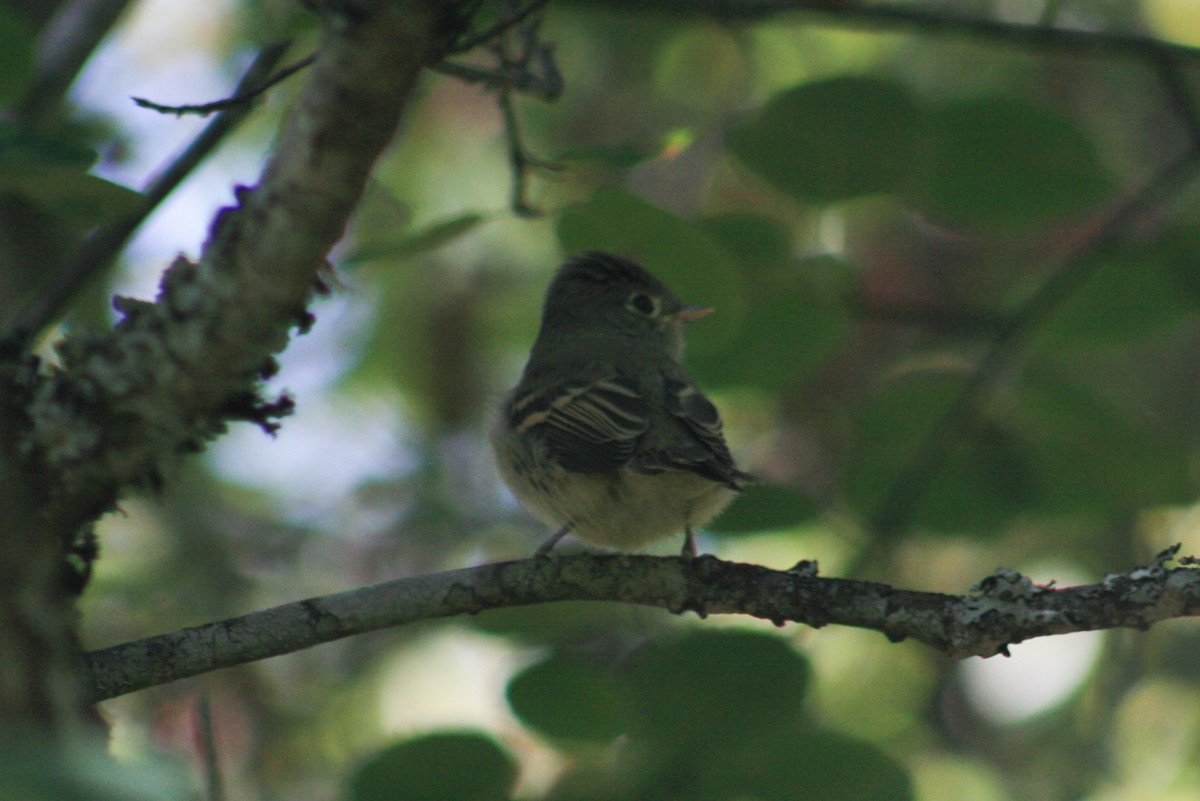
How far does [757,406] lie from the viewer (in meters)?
4.11

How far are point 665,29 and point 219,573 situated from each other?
337 centimetres

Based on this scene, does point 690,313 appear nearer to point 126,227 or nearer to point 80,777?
point 126,227

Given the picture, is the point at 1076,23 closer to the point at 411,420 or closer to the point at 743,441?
the point at 743,441

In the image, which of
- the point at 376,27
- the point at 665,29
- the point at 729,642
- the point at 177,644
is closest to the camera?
the point at 376,27

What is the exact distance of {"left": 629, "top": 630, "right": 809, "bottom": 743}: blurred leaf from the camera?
7.43 feet

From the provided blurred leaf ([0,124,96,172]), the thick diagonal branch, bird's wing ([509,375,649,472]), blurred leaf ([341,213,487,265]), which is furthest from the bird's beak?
blurred leaf ([0,124,96,172])

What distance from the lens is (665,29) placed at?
→ 5961mm

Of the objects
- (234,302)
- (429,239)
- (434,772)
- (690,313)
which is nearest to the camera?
(234,302)

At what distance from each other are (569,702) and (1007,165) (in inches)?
68.8

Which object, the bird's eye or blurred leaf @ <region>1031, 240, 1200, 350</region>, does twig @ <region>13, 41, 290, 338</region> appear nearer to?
the bird's eye

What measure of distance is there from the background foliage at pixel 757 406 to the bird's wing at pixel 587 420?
332 millimetres

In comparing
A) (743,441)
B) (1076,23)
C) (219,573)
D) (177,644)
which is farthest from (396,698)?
(1076,23)

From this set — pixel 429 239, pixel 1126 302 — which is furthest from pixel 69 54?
pixel 1126 302

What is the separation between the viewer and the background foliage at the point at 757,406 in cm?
232
